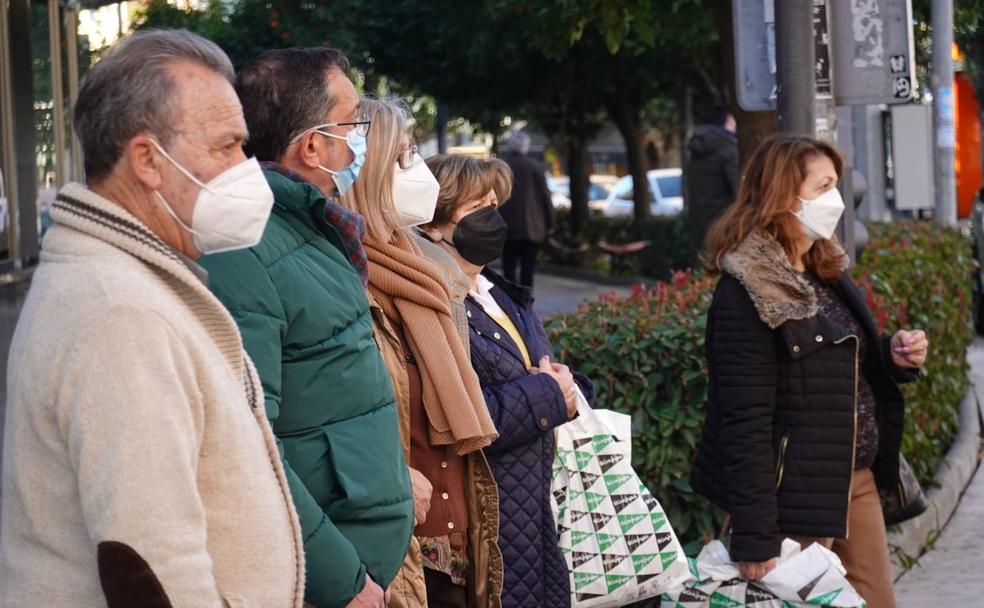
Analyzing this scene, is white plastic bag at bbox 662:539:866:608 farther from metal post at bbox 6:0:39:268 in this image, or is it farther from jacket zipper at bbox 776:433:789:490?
metal post at bbox 6:0:39:268

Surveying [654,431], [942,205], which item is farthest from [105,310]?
[942,205]

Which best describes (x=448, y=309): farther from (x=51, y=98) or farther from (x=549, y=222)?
(x=549, y=222)

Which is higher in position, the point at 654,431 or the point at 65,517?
the point at 65,517

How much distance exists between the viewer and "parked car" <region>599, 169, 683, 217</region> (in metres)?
30.0

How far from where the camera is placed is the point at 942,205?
1642 cm

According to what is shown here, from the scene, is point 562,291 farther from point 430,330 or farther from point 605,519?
point 430,330

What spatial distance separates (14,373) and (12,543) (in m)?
0.25

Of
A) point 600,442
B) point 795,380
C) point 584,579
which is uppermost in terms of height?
point 795,380

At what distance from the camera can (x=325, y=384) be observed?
9.48ft

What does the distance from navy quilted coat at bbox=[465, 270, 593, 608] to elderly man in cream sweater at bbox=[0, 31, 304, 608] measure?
4.69 feet

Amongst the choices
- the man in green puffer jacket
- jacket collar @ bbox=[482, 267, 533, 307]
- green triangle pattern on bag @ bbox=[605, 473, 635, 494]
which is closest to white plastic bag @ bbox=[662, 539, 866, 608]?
green triangle pattern on bag @ bbox=[605, 473, 635, 494]

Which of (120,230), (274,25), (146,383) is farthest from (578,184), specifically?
(146,383)

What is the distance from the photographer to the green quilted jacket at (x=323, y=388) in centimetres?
275

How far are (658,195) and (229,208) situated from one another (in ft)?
92.8
